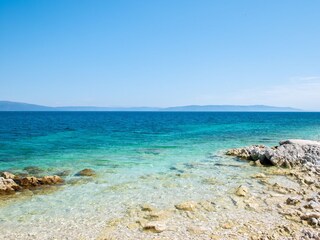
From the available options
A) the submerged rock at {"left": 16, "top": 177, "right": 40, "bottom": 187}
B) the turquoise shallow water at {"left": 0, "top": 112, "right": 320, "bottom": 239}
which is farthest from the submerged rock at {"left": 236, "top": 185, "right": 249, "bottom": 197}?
the submerged rock at {"left": 16, "top": 177, "right": 40, "bottom": 187}

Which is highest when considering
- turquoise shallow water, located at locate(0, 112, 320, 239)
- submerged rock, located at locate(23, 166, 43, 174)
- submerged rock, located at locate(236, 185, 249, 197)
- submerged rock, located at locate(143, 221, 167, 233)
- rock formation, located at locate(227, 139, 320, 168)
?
rock formation, located at locate(227, 139, 320, 168)

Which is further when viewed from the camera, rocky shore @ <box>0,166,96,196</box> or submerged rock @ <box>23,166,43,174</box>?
submerged rock @ <box>23,166,43,174</box>

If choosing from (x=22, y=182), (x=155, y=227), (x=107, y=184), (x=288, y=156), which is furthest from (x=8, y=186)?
(x=288, y=156)

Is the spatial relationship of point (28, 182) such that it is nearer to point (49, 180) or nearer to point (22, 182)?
point (22, 182)

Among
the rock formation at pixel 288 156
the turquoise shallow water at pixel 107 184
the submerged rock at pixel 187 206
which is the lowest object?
the turquoise shallow water at pixel 107 184

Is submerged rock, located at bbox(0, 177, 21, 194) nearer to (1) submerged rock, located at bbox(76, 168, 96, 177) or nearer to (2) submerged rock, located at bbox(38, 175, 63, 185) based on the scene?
(2) submerged rock, located at bbox(38, 175, 63, 185)

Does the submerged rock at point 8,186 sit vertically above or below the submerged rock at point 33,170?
above

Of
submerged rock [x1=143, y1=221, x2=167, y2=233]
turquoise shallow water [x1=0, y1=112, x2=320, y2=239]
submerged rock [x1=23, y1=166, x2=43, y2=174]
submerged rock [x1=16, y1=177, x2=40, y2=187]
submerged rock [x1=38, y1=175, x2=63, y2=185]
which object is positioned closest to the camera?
submerged rock [x1=143, y1=221, x2=167, y2=233]

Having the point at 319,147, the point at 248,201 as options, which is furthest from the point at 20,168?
the point at 319,147

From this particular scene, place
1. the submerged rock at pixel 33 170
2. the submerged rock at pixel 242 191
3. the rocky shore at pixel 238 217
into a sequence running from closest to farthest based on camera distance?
the rocky shore at pixel 238 217, the submerged rock at pixel 242 191, the submerged rock at pixel 33 170

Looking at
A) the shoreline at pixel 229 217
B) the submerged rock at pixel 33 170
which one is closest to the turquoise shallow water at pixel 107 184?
the submerged rock at pixel 33 170

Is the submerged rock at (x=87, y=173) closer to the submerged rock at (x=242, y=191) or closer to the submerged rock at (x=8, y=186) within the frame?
the submerged rock at (x=8, y=186)

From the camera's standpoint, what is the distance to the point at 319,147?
79.4 ft

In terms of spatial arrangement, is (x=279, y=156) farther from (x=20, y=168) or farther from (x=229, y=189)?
(x=20, y=168)
